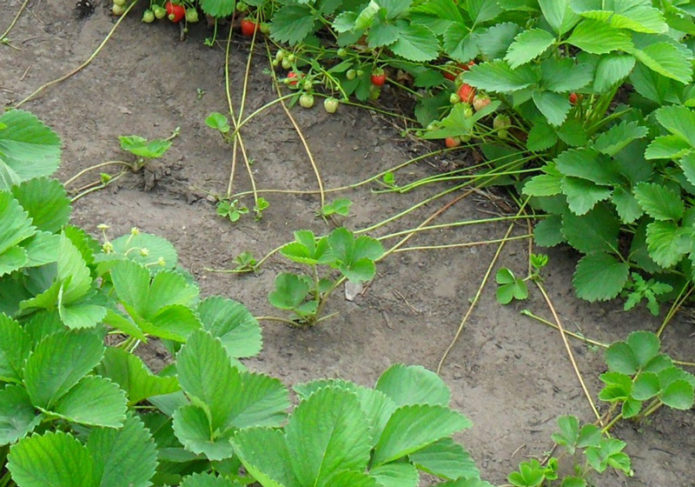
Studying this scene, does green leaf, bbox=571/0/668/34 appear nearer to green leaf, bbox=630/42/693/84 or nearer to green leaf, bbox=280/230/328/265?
green leaf, bbox=630/42/693/84

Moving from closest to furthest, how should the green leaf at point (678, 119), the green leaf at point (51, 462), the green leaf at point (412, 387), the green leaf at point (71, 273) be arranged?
the green leaf at point (51, 462), the green leaf at point (71, 273), the green leaf at point (412, 387), the green leaf at point (678, 119)

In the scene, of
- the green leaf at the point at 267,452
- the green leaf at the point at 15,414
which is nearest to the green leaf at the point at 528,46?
the green leaf at the point at 267,452

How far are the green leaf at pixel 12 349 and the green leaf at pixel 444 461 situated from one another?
655 mm

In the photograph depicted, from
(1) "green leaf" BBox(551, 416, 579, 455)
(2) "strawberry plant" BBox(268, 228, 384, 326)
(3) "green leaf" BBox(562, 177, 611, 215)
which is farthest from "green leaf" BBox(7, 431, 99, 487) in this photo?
(3) "green leaf" BBox(562, 177, 611, 215)

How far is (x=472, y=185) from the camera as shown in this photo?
2939 mm

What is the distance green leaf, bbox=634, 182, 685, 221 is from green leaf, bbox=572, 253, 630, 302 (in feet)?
0.68

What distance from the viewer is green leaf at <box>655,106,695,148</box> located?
2.41 m

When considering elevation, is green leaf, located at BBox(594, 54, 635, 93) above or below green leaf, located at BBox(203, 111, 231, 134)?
above

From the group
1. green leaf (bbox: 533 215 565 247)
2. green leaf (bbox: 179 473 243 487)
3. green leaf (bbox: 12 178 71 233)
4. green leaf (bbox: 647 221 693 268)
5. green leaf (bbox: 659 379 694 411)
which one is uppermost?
green leaf (bbox: 12 178 71 233)

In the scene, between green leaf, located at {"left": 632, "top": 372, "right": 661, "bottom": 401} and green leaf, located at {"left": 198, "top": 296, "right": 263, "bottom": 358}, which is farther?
green leaf, located at {"left": 632, "top": 372, "right": 661, "bottom": 401}

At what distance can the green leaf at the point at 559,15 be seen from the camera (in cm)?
253

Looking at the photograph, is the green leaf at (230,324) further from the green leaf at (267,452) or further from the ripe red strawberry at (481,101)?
the ripe red strawberry at (481,101)

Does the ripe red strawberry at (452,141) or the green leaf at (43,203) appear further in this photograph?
the ripe red strawberry at (452,141)

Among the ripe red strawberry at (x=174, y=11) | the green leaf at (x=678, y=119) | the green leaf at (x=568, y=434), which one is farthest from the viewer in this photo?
the ripe red strawberry at (x=174, y=11)
